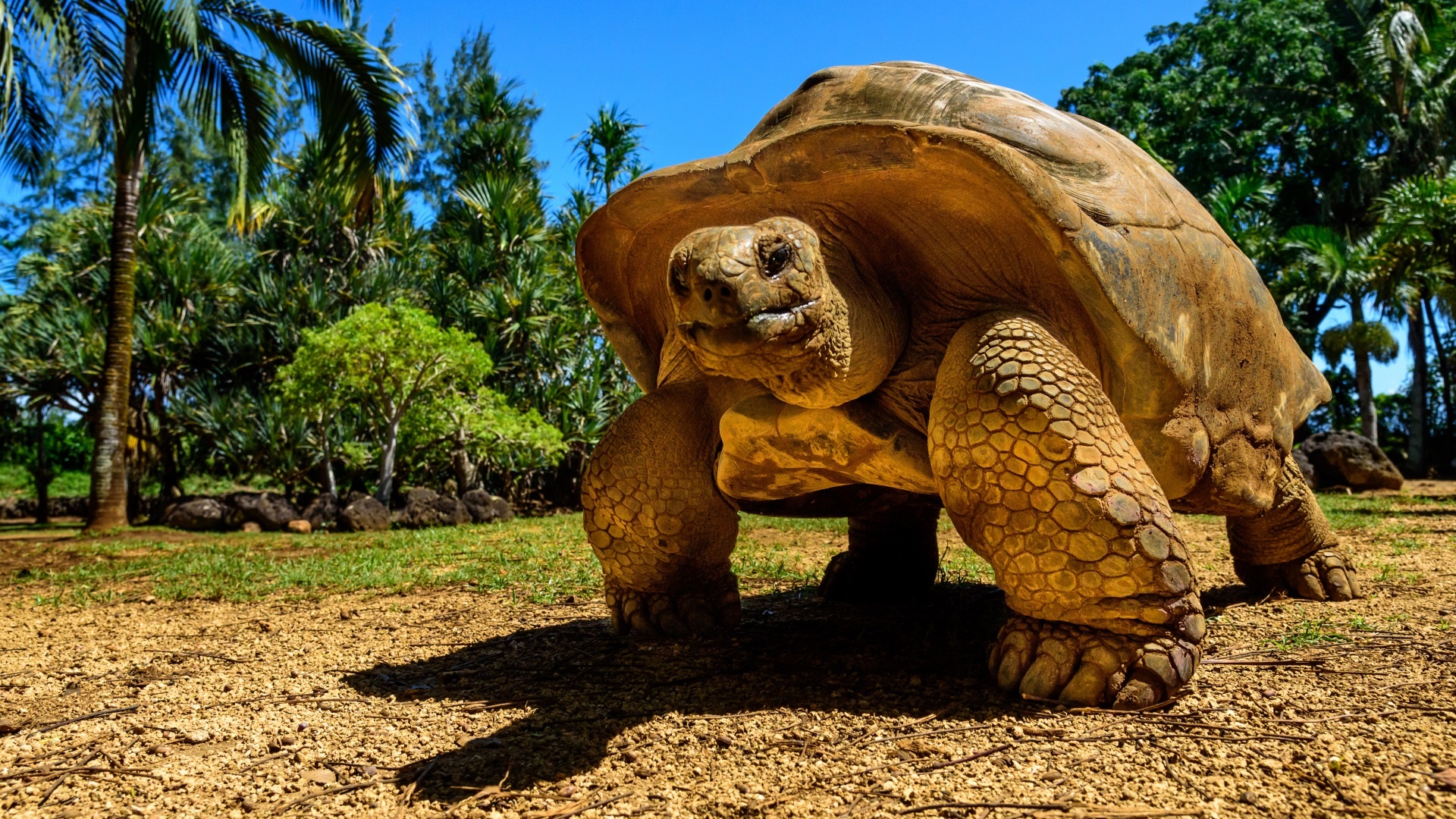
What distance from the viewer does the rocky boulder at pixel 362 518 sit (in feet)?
32.4

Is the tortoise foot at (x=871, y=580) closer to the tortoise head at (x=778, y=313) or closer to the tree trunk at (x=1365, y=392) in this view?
the tortoise head at (x=778, y=313)

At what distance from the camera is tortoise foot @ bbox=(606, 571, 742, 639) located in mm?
2895

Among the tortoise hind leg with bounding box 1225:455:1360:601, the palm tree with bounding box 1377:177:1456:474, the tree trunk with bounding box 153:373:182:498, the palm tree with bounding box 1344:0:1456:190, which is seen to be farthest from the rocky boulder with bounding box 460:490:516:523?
the palm tree with bounding box 1344:0:1456:190

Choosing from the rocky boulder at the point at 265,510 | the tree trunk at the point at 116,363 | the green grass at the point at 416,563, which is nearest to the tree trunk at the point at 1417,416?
the green grass at the point at 416,563

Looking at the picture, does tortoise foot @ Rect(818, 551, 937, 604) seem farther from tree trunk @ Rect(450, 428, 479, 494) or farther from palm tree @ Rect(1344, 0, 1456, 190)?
palm tree @ Rect(1344, 0, 1456, 190)

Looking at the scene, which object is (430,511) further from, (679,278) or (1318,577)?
(679,278)

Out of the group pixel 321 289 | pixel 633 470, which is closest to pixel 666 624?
pixel 633 470

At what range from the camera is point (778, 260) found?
6.74 ft

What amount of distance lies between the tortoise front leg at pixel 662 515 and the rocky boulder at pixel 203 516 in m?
9.11

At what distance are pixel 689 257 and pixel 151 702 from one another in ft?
5.94

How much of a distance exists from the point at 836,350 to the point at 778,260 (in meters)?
0.27

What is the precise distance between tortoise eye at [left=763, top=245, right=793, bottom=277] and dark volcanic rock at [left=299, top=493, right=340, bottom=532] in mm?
9318

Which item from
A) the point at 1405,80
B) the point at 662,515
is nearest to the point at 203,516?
the point at 662,515

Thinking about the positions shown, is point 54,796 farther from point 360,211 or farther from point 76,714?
point 360,211
